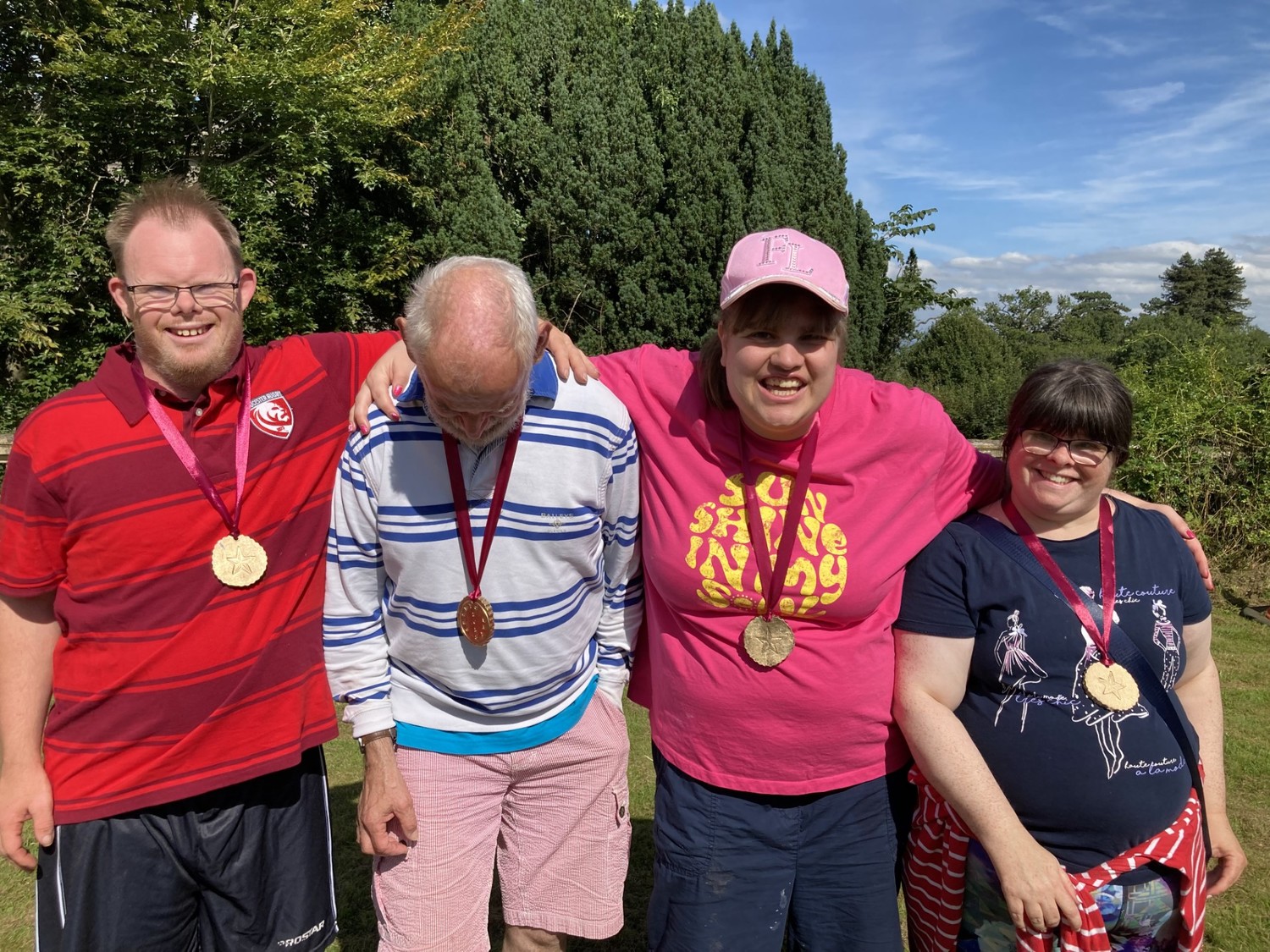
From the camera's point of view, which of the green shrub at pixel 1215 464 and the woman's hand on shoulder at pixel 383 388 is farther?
the green shrub at pixel 1215 464

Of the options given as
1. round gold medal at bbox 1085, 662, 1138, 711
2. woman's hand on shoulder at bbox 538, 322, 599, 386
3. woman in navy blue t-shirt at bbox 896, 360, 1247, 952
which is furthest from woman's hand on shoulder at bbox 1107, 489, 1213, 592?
woman's hand on shoulder at bbox 538, 322, 599, 386

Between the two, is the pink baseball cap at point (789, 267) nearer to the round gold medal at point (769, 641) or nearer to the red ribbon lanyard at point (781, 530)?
the red ribbon lanyard at point (781, 530)

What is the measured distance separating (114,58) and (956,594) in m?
8.58

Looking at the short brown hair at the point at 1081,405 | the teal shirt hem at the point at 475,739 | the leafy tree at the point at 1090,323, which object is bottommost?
the teal shirt hem at the point at 475,739

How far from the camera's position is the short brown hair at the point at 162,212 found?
2.20m

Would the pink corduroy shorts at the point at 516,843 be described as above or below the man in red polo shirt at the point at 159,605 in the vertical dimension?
below

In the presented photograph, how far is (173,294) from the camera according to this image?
2.17 metres

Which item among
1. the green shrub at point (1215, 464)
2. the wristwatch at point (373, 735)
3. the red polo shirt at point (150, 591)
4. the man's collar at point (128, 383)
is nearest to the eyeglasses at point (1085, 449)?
the wristwatch at point (373, 735)

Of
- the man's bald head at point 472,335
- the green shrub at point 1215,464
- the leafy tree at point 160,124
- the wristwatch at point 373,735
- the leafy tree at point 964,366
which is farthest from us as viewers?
the leafy tree at point 964,366

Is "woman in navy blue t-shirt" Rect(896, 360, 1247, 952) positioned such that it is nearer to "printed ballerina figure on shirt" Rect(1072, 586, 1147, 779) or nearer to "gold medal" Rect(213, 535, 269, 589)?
"printed ballerina figure on shirt" Rect(1072, 586, 1147, 779)

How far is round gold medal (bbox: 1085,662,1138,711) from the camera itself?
2.08 metres

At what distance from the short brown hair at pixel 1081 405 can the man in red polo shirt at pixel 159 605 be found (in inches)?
72.9

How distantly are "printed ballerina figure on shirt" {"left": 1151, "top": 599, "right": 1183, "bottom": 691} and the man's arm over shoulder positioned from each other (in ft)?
8.83

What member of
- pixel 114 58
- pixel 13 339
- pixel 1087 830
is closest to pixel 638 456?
pixel 1087 830
